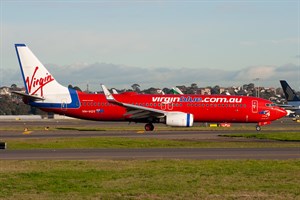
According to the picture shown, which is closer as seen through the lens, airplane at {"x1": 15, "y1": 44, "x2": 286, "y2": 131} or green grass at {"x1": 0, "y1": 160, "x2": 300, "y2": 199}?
green grass at {"x1": 0, "y1": 160, "x2": 300, "y2": 199}

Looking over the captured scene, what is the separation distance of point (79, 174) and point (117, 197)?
19.5 ft

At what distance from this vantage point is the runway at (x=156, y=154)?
1312 inches

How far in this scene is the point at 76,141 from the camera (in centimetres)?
4609

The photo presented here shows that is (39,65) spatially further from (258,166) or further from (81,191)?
(81,191)

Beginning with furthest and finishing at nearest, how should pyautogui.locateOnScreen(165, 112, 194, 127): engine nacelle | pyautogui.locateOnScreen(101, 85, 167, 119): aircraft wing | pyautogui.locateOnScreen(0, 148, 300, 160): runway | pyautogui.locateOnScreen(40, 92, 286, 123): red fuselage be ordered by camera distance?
1. pyautogui.locateOnScreen(40, 92, 286, 123): red fuselage
2. pyautogui.locateOnScreen(101, 85, 167, 119): aircraft wing
3. pyautogui.locateOnScreen(165, 112, 194, 127): engine nacelle
4. pyautogui.locateOnScreen(0, 148, 300, 160): runway

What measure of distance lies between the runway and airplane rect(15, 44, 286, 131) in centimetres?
2561

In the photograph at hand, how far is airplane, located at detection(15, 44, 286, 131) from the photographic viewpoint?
64.5 meters

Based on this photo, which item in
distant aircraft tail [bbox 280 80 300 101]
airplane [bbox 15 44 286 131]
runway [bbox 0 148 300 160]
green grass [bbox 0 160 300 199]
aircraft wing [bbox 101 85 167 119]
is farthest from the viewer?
distant aircraft tail [bbox 280 80 300 101]

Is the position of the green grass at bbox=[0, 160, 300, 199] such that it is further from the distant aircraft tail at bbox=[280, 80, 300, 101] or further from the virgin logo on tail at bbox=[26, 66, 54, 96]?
the distant aircraft tail at bbox=[280, 80, 300, 101]

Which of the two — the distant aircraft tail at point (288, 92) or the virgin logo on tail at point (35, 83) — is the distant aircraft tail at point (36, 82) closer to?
the virgin logo on tail at point (35, 83)

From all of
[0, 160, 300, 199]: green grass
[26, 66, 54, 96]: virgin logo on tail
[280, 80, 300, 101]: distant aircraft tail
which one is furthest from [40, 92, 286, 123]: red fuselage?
[280, 80, 300, 101]: distant aircraft tail

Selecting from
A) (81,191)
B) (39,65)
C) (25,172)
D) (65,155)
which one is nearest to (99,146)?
(65,155)

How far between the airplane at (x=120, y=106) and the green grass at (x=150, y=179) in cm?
3390

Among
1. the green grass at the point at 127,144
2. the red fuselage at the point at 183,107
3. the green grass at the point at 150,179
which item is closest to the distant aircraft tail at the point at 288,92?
the red fuselage at the point at 183,107
